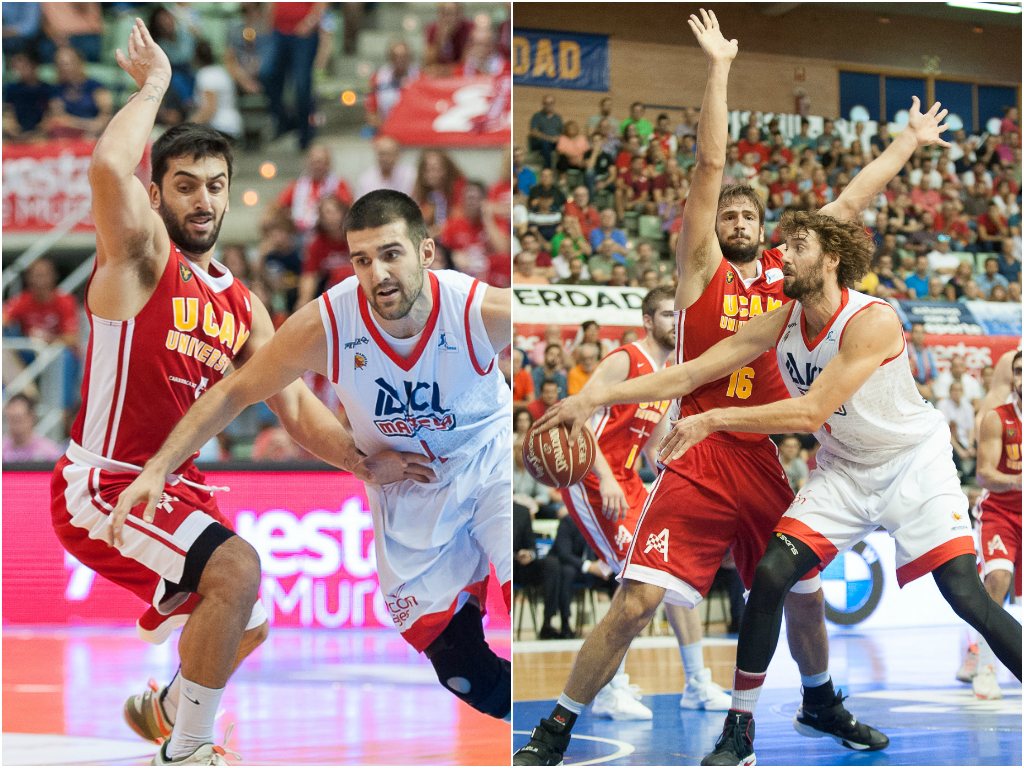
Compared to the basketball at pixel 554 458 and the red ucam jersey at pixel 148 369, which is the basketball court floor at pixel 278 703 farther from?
the red ucam jersey at pixel 148 369

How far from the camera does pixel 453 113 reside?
5641 mm

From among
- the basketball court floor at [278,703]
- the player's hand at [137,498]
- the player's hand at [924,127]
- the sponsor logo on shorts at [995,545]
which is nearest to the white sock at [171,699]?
the basketball court floor at [278,703]

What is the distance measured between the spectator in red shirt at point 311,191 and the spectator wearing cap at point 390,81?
44 centimetres

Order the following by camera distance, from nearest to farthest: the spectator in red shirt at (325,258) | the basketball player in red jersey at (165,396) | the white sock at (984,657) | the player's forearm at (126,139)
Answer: the player's forearm at (126,139)
the basketball player in red jersey at (165,396)
the white sock at (984,657)
the spectator in red shirt at (325,258)

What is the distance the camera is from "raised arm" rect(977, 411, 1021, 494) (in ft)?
16.2

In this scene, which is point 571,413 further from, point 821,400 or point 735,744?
point 735,744

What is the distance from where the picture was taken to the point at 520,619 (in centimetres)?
447

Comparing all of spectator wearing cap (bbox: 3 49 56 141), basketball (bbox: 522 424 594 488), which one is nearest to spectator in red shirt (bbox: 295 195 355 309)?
spectator wearing cap (bbox: 3 49 56 141)

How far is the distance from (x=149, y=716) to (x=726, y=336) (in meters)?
2.49

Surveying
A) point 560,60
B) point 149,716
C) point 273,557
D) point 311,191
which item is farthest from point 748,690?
point 311,191

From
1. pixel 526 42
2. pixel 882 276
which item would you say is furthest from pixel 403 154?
pixel 882 276

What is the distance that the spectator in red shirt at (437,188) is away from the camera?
15.6ft

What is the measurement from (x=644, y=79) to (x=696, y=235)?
3.43 metres

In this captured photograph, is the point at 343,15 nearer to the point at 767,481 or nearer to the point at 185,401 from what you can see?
the point at 185,401
